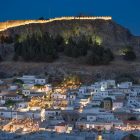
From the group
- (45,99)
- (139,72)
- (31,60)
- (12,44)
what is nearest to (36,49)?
(31,60)

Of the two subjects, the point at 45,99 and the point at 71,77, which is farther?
the point at 71,77

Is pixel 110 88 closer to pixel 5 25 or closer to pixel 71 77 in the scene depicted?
pixel 71 77

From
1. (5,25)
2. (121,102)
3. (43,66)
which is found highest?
(5,25)

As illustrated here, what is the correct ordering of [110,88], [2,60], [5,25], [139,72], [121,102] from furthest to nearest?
[5,25] < [2,60] < [139,72] < [110,88] < [121,102]

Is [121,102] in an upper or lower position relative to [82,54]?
lower

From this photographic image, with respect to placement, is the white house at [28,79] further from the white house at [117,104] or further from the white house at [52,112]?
the white house at [52,112]

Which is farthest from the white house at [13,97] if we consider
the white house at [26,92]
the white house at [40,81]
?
the white house at [40,81]

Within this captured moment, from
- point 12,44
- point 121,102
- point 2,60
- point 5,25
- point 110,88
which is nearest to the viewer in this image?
point 121,102

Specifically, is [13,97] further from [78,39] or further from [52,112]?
[78,39]
